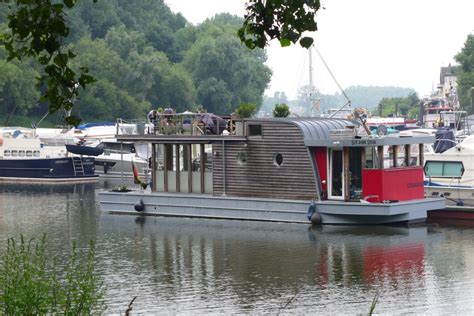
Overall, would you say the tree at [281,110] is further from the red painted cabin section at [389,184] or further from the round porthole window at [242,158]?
the red painted cabin section at [389,184]

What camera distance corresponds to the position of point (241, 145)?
38.9 m

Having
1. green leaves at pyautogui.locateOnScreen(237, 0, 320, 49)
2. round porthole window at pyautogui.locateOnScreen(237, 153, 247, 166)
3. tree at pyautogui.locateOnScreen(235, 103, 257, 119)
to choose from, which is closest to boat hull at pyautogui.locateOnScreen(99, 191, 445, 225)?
round porthole window at pyautogui.locateOnScreen(237, 153, 247, 166)

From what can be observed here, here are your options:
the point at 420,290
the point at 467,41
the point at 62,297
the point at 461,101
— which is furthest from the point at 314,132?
the point at 467,41

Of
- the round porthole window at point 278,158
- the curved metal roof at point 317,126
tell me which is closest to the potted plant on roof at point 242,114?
the round porthole window at point 278,158

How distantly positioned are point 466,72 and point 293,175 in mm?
86728

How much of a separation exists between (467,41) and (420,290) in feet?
333

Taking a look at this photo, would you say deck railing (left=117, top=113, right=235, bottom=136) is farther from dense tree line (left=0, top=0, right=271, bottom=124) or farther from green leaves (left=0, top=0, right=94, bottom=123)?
dense tree line (left=0, top=0, right=271, bottom=124)

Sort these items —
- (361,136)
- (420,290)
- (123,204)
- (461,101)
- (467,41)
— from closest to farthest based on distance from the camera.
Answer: (420,290) → (361,136) → (123,204) → (461,101) → (467,41)

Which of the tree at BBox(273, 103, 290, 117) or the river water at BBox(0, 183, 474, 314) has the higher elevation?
the tree at BBox(273, 103, 290, 117)

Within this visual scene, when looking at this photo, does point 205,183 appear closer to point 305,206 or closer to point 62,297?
point 305,206

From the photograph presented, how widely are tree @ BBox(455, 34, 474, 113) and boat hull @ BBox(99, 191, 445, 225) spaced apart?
2915 inches

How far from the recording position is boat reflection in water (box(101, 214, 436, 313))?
25766 mm

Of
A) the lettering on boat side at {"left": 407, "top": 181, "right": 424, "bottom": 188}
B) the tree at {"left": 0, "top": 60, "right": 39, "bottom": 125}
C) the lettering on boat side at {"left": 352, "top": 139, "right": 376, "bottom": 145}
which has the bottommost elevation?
the lettering on boat side at {"left": 407, "top": 181, "right": 424, "bottom": 188}

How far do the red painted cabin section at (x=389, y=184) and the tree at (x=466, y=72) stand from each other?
75526mm
